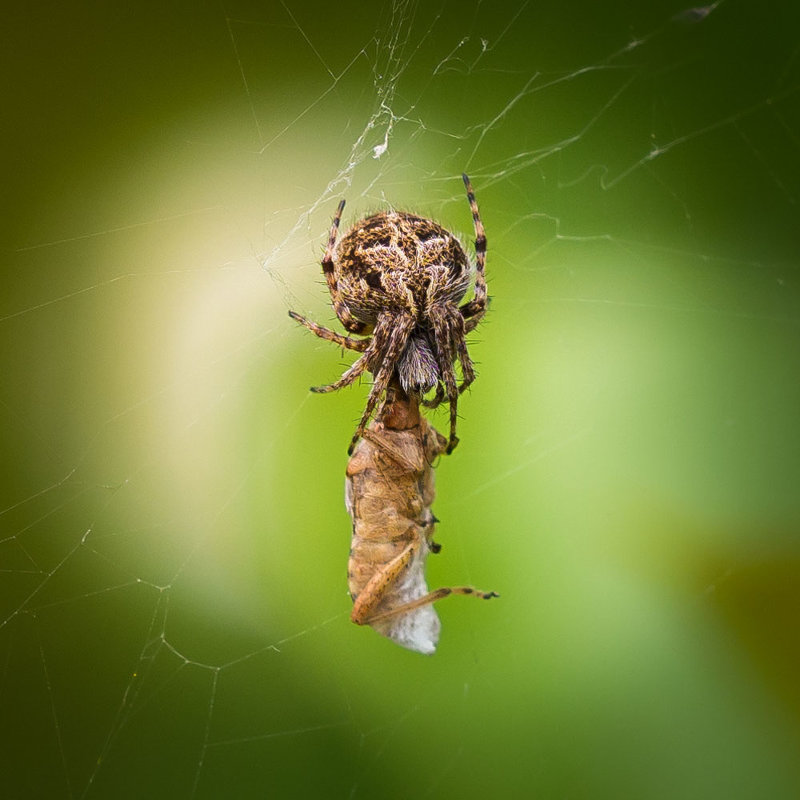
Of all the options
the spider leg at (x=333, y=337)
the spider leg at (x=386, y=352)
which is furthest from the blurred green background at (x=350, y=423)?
the spider leg at (x=386, y=352)

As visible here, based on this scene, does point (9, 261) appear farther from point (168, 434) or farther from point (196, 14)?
point (196, 14)

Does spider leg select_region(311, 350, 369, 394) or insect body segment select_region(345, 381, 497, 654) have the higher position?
spider leg select_region(311, 350, 369, 394)

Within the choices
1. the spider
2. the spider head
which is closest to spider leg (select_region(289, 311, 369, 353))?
the spider

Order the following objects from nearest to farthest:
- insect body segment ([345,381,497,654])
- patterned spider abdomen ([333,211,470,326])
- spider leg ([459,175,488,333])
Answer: patterned spider abdomen ([333,211,470,326])
insect body segment ([345,381,497,654])
spider leg ([459,175,488,333])

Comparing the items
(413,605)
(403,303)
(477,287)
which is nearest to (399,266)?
(403,303)

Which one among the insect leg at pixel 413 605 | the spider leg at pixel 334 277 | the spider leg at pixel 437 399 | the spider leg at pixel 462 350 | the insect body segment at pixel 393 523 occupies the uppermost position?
the spider leg at pixel 334 277

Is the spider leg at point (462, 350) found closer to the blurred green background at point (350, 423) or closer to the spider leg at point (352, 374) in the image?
the spider leg at point (352, 374)

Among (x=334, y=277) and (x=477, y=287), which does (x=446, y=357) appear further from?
(x=334, y=277)

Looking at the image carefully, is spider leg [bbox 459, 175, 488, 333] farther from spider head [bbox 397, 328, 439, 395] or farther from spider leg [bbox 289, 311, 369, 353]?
spider leg [bbox 289, 311, 369, 353]
